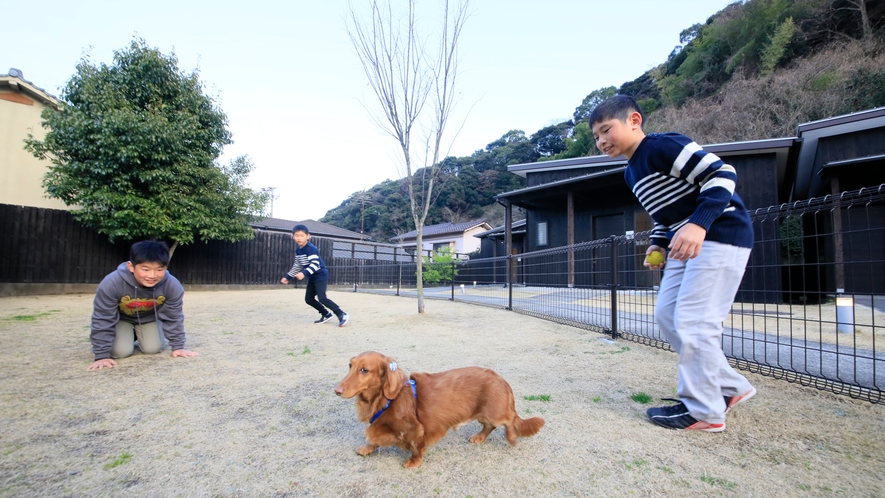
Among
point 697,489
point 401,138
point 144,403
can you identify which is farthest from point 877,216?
point 144,403

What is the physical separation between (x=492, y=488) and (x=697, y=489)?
2.52 feet

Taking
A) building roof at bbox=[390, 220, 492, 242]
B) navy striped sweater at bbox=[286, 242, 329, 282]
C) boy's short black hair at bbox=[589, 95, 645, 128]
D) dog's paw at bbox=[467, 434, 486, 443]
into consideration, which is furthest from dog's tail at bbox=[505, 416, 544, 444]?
building roof at bbox=[390, 220, 492, 242]

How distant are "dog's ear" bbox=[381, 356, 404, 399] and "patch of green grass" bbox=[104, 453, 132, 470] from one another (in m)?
1.16

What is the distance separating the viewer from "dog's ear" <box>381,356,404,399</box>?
1.68 m

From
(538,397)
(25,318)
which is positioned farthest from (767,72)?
(25,318)

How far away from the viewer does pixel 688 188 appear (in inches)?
77.4

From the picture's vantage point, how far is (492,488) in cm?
151

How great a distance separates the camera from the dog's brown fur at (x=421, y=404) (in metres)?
1.68

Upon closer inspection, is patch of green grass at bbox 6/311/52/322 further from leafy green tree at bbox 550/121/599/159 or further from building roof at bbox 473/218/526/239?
leafy green tree at bbox 550/121/599/159

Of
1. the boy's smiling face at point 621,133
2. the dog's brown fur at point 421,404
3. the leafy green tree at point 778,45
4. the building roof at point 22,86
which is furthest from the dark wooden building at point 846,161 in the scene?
the building roof at point 22,86

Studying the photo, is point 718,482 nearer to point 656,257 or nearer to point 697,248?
point 697,248

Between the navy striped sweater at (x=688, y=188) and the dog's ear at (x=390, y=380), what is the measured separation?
1473 millimetres

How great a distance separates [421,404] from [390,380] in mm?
197

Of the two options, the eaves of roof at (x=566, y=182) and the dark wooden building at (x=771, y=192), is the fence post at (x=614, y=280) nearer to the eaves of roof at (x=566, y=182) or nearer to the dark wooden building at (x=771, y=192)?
the dark wooden building at (x=771, y=192)
